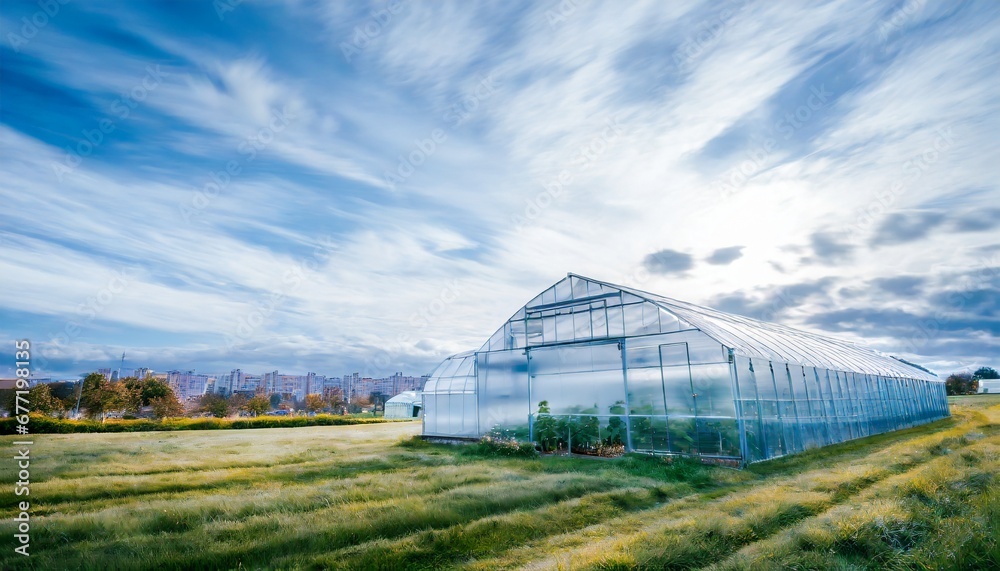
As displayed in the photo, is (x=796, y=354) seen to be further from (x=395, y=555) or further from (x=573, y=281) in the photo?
(x=395, y=555)

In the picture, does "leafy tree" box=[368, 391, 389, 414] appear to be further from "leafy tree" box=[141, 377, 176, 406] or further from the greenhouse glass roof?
the greenhouse glass roof

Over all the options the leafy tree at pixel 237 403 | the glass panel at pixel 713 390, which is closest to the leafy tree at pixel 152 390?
the leafy tree at pixel 237 403

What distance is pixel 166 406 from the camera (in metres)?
46.3

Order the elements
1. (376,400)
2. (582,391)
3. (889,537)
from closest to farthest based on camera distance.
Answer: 1. (889,537)
2. (582,391)
3. (376,400)

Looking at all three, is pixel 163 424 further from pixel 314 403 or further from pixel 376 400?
pixel 376 400

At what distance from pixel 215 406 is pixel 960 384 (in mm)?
94946

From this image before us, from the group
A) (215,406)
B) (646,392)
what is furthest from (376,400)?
(646,392)

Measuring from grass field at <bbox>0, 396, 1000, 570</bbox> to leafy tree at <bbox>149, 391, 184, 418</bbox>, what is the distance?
35.7 m

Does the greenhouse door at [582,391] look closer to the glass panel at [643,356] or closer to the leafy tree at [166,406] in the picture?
the glass panel at [643,356]

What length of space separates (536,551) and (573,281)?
1293 centimetres

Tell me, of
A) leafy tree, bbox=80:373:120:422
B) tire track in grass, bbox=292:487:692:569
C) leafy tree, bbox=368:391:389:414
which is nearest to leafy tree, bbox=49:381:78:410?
leafy tree, bbox=80:373:120:422

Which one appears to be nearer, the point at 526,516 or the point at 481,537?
the point at 481,537

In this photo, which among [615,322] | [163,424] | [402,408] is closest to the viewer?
[615,322]

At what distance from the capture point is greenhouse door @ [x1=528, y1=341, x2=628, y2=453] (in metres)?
17.4
